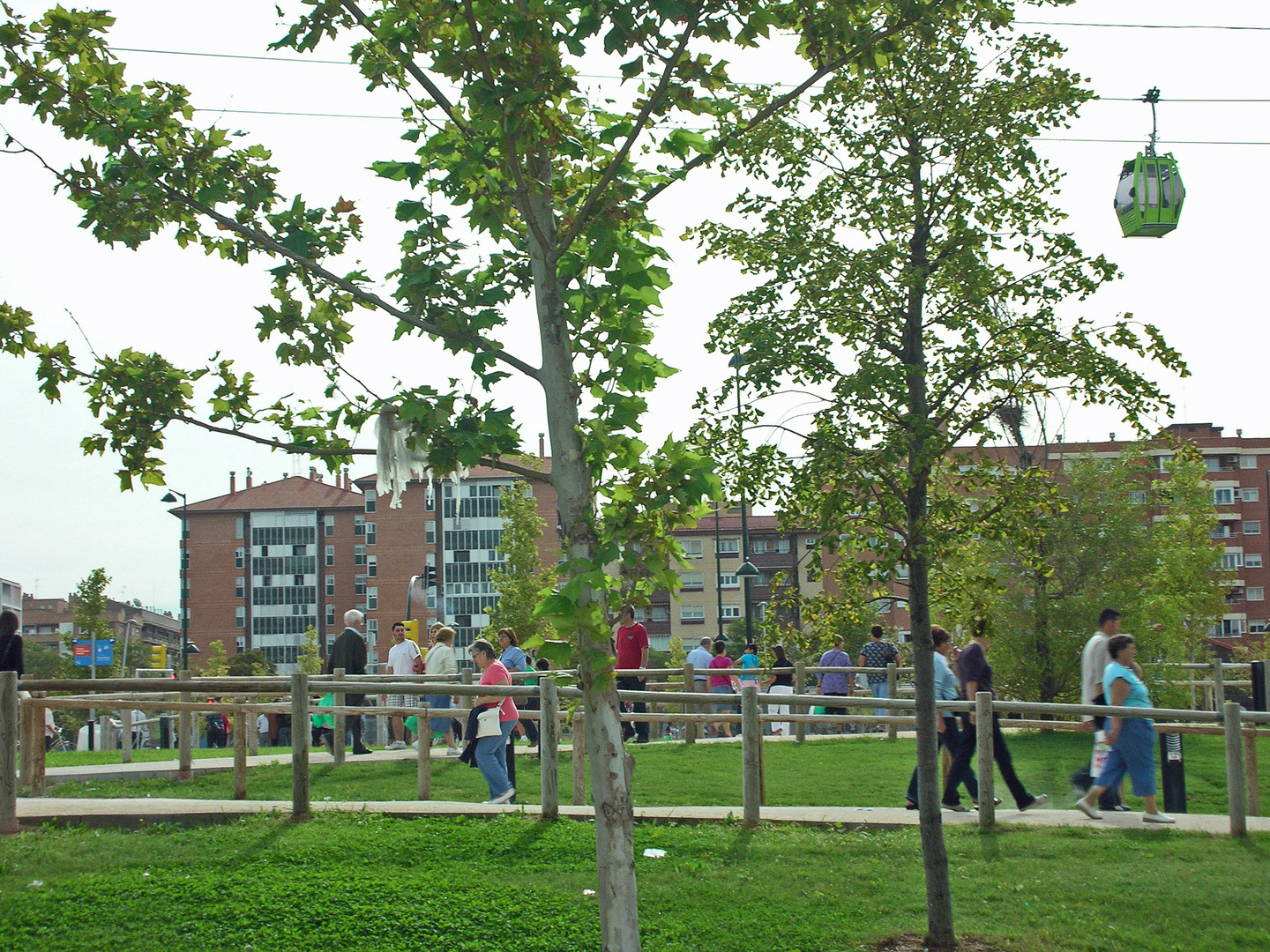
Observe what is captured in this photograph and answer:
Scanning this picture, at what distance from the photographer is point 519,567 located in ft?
168

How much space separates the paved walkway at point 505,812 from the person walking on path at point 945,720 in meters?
0.31

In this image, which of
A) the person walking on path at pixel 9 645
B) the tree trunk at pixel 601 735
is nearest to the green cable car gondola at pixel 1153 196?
the tree trunk at pixel 601 735

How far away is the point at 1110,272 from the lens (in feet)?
27.3

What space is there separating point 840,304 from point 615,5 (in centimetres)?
314

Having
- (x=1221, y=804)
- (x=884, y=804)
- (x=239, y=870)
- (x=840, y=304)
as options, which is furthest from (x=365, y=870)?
(x=1221, y=804)

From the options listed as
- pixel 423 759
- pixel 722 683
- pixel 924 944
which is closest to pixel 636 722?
pixel 722 683

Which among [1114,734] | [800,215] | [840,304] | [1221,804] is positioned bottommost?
[1221,804]

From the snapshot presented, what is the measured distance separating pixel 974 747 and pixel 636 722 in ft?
25.6

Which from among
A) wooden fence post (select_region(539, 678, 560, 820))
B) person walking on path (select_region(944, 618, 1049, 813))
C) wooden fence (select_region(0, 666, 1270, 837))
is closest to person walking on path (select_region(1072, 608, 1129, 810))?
wooden fence (select_region(0, 666, 1270, 837))

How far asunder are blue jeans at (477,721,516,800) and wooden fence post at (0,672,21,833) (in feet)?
13.3

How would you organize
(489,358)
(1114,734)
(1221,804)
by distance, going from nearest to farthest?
(489,358) → (1114,734) → (1221,804)

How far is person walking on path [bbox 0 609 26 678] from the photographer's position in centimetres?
1262

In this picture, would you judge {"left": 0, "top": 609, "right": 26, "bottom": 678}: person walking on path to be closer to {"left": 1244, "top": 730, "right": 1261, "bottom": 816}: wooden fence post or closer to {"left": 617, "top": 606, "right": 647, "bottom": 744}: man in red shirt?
{"left": 617, "top": 606, "right": 647, "bottom": 744}: man in red shirt

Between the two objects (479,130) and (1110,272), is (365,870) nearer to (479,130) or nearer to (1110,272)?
(479,130)
